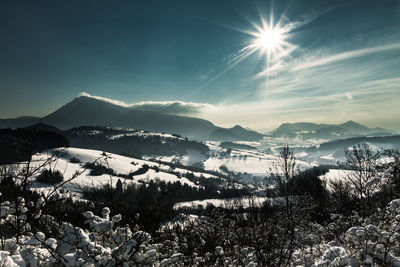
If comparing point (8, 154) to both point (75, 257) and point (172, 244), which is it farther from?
point (172, 244)

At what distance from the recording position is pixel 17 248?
169 inches

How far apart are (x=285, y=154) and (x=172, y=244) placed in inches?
314

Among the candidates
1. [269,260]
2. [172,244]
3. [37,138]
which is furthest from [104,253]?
[172,244]

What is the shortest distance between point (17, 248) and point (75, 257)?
144 cm

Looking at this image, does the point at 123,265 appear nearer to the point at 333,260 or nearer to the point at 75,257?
the point at 75,257

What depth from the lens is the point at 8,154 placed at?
608cm

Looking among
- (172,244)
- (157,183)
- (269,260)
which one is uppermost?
(269,260)

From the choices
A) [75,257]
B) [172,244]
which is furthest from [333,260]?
[172,244]

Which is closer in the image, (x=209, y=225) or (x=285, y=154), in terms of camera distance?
(x=285, y=154)

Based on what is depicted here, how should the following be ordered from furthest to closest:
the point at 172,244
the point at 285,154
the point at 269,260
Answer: the point at 285,154
the point at 172,244
the point at 269,260

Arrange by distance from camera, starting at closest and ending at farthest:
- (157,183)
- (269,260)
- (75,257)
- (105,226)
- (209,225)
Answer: (75,257) < (105,226) < (269,260) < (209,225) < (157,183)

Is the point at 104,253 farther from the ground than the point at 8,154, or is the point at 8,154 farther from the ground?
the point at 8,154

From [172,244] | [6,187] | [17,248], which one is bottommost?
[172,244]

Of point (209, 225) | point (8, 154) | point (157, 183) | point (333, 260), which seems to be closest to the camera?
point (333, 260)
